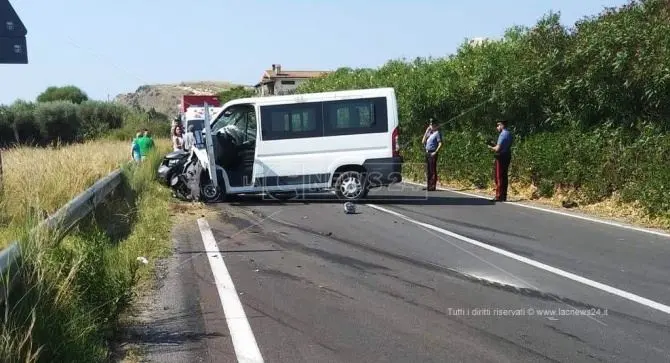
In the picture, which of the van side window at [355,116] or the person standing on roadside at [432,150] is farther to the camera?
the person standing on roadside at [432,150]

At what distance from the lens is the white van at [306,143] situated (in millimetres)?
15227

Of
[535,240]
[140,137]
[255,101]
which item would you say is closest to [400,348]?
[535,240]

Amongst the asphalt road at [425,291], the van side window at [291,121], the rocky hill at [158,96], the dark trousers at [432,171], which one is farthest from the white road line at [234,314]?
the rocky hill at [158,96]

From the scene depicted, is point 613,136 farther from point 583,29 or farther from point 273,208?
point 273,208

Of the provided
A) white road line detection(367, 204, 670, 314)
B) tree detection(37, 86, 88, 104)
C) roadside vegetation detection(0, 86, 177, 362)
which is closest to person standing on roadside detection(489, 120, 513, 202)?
white road line detection(367, 204, 670, 314)

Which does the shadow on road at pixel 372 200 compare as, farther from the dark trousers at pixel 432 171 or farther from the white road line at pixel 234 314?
the white road line at pixel 234 314

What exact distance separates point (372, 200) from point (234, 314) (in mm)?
9950

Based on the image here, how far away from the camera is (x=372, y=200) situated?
16141 millimetres

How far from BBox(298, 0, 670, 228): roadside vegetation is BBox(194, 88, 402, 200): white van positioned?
370 cm

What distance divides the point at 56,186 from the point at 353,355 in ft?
21.2

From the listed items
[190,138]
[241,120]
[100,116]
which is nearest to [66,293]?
[241,120]

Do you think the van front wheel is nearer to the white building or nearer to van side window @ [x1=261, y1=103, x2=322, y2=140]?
van side window @ [x1=261, y1=103, x2=322, y2=140]

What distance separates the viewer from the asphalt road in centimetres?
551

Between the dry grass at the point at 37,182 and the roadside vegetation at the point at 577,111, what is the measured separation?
31.2 feet
